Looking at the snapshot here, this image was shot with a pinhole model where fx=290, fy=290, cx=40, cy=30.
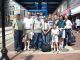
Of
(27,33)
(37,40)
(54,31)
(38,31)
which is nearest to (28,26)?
(27,33)

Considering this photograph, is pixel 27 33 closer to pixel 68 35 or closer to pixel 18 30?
pixel 18 30

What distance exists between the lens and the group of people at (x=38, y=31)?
1420cm

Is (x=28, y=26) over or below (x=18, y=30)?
over

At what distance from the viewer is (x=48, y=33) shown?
48.4ft

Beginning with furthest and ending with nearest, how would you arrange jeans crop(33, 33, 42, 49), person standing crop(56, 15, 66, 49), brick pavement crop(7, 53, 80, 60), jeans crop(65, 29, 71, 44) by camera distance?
jeans crop(65, 29, 71, 44) → person standing crop(56, 15, 66, 49) → jeans crop(33, 33, 42, 49) → brick pavement crop(7, 53, 80, 60)

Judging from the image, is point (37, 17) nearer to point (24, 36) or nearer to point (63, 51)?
point (24, 36)

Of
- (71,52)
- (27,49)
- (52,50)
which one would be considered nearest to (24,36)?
(27,49)

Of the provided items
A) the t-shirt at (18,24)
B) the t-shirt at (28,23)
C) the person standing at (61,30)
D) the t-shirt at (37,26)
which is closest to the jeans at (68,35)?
the person standing at (61,30)

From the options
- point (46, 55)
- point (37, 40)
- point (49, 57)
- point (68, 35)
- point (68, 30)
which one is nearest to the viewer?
point (49, 57)

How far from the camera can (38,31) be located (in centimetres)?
1441

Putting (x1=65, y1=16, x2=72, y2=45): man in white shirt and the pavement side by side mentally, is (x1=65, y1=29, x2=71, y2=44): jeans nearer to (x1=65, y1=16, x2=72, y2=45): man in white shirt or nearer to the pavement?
(x1=65, y1=16, x2=72, y2=45): man in white shirt

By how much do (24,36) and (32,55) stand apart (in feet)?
6.66

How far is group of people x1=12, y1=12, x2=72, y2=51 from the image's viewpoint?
14203 millimetres

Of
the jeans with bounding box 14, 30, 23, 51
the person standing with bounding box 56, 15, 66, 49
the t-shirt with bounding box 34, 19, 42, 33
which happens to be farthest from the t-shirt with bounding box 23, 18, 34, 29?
the person standing with bounding box 56, 15, 66, 49
